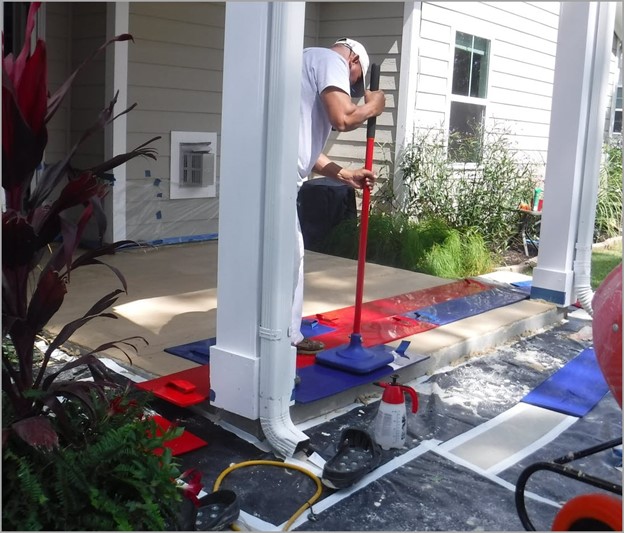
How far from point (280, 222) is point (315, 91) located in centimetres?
99

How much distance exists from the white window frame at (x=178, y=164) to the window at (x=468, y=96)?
9.15 feet

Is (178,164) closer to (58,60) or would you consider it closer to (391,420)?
(58,60)

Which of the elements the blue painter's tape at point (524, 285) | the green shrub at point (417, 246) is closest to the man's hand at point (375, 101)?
the blue painter's tape at point (524, 285)

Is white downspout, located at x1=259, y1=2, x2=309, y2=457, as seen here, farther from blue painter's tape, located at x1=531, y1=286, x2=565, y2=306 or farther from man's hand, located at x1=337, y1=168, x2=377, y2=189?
blue painter's tape, located at x1=531, y1=286, x2=565, y2=306

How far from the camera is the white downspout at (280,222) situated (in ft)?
8.95

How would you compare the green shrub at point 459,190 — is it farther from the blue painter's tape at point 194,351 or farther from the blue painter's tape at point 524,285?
the blue painter's tape at point 194,351

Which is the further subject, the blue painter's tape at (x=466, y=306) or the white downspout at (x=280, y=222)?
the blue painter's tape at (x=466, y=306)

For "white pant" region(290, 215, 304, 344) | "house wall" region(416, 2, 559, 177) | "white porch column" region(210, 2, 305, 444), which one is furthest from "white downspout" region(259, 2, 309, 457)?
"house wall" region(416, 2, 559, 177)

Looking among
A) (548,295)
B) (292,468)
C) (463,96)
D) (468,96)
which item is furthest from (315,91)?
(468,96)

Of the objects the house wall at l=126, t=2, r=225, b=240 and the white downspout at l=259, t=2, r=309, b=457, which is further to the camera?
the house wall at l=126, t=2, r=225, b=240

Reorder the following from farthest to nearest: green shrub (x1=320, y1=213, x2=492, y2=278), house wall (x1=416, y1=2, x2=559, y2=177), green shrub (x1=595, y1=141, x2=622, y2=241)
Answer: green shrub (x1=595, y1=141, x2=622, y2=241) → house wall (x1=416, y1=2, x2=559, y2=177) → green shrub (x1=320, y1=213, x2=492, y2=278)

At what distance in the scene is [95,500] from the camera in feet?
5.96

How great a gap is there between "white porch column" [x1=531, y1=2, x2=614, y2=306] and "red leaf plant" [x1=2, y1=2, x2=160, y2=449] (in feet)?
13.8

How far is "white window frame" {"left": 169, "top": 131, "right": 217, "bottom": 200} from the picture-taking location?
698 centimetres
